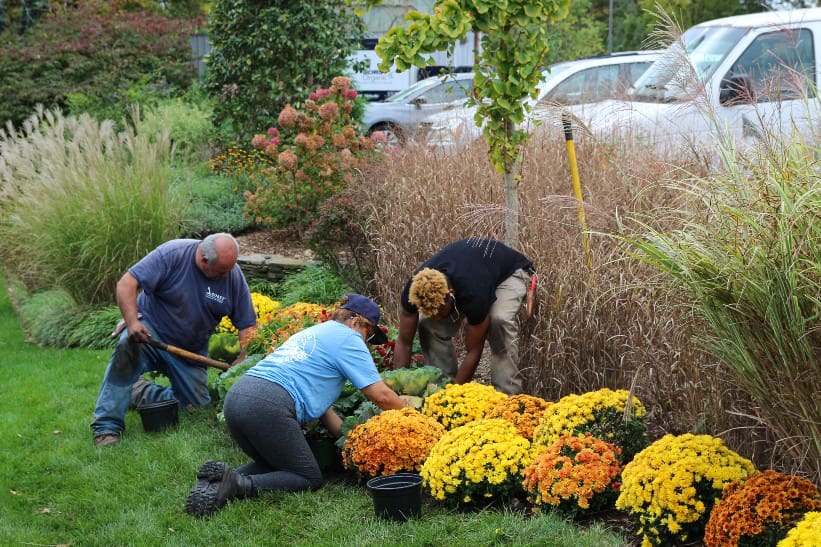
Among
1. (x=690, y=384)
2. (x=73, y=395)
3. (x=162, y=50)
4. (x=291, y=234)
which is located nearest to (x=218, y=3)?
(x=291, y=234)

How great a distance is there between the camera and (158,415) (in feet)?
20.3

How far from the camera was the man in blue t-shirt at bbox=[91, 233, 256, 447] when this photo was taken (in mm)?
6172

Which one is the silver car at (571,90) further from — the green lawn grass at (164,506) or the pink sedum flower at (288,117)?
the green lawn grass at (164,506)

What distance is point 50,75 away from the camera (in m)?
19.2

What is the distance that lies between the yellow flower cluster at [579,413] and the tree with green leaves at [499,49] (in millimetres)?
1631

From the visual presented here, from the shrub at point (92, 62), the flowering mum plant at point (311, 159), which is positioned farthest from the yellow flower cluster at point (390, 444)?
the shrub at point (92, 62)

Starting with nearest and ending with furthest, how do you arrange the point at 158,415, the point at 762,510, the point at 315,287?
the point at 762,510 → the point at 158,415 → the point at 315,287

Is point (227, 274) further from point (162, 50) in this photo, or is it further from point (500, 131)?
point (162, 50)

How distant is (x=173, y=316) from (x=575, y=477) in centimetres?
335

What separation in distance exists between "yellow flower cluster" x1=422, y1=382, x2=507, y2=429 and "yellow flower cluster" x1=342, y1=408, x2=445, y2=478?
17 centimetres

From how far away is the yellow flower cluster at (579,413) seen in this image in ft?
15.2

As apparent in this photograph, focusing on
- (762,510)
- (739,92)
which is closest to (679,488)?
(762,510)

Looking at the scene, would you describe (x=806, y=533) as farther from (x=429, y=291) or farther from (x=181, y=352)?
(x=181, y=352)

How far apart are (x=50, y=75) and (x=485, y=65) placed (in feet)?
50.5
